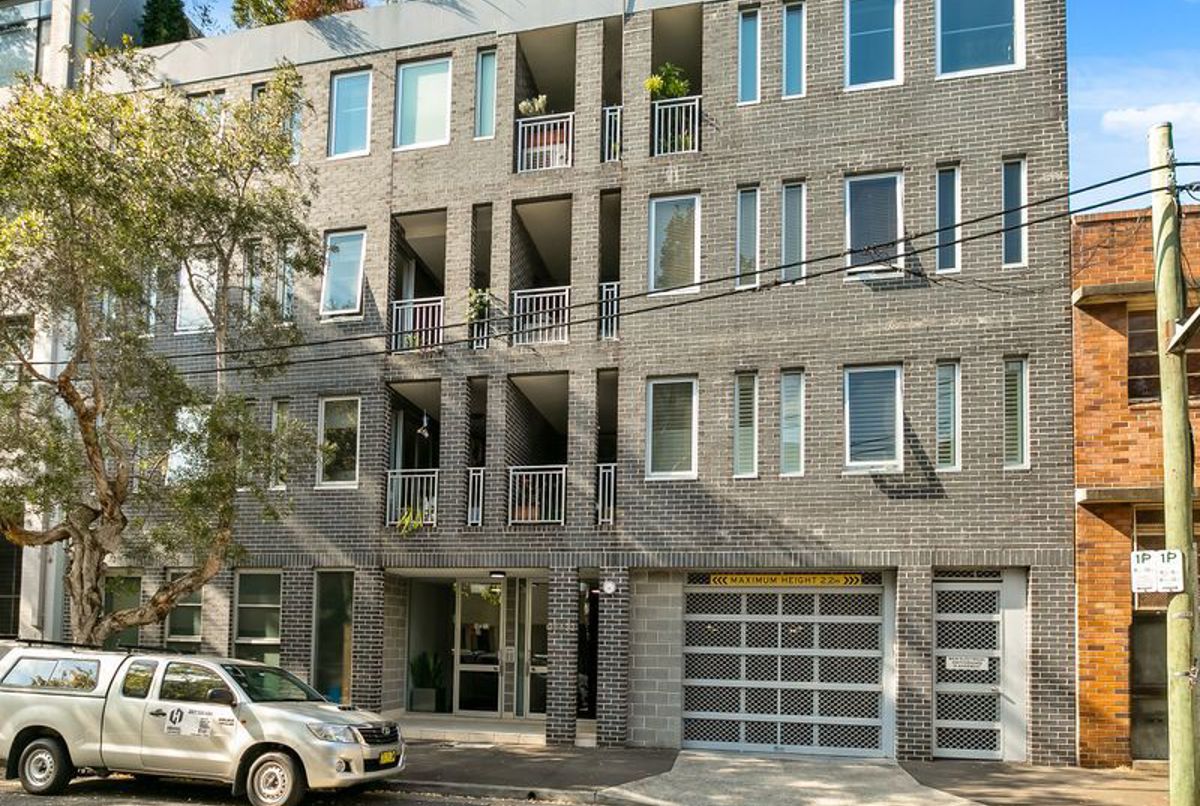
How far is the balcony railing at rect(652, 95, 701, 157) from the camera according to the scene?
1845cm

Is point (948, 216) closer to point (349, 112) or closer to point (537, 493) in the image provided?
point (537, 493)

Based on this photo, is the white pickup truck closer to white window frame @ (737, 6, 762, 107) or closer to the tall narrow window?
the tall narrow window

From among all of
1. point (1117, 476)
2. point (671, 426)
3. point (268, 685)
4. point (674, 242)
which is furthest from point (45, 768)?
point (1117, 476)

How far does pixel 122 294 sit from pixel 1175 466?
1246cm

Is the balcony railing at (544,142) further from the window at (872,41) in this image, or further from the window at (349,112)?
the window at (872,41)

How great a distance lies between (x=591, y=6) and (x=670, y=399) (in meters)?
6.93

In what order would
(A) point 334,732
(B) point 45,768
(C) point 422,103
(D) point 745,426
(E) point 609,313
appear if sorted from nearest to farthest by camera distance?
(A) point 334,732 → (B) point 45,768 → (D) point 745,426 → (E) point 609,313 → (C) point 422,103

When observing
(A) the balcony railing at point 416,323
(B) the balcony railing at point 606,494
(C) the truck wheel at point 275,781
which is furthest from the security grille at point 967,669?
(A) the balcony railing at point 416,323

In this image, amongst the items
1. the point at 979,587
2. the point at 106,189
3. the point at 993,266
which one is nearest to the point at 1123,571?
the point at 979,587

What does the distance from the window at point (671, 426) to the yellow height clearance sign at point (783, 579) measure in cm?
173

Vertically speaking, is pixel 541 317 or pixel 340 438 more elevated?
pixel 541 317

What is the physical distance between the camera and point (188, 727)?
494 inches

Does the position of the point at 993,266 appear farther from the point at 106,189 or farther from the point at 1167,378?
the point at 106,189

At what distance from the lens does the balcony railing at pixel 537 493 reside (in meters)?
18.3
